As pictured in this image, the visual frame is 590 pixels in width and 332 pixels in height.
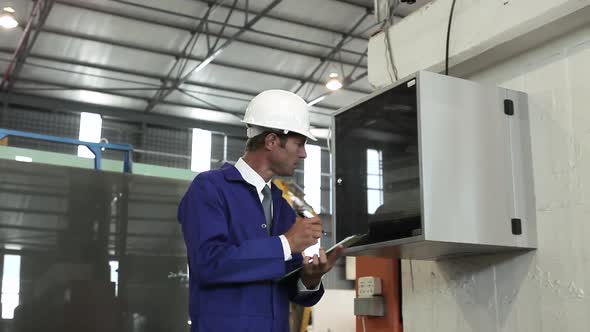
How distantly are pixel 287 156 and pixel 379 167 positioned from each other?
568mm

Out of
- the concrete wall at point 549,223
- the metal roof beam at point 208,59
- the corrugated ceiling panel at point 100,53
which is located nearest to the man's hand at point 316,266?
the concrete wall at point 549,223

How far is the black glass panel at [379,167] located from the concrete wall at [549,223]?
435 millimetres

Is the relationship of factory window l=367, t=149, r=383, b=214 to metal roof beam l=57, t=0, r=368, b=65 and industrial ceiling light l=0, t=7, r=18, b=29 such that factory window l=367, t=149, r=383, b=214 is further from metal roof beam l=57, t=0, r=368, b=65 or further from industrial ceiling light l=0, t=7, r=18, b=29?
metal roof beam l=57, t=0, r=368, b=65

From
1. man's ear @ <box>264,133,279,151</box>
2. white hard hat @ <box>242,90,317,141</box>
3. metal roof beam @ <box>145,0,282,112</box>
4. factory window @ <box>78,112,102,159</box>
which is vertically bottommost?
man's ear @ <box>264,133,279,151</box>

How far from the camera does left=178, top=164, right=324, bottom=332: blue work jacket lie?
6.64ft

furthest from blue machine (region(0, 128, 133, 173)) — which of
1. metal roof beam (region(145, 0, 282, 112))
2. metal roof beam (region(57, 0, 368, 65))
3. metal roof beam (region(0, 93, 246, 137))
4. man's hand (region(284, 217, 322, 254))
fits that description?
metal roof beam (region(0, 93, 246, 137))

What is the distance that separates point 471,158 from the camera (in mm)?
2354

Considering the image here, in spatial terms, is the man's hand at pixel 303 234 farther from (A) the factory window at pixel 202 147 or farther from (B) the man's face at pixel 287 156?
(A) the factory window at pixel 202 147

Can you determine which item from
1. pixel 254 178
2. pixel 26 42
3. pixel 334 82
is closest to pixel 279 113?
pixel 254 178

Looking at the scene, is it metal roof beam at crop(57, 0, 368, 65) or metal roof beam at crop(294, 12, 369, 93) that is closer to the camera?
metal roof beam at crop(57, 0, 368, 65)

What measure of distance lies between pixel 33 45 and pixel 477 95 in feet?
32.8

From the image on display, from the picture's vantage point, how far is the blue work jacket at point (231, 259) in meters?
2.03

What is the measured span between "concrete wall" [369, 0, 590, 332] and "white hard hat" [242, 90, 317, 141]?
0.91 metres

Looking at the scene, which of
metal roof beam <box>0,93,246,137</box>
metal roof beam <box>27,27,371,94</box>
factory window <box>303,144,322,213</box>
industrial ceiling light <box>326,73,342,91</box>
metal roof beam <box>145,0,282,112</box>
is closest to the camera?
metal roof beam <box>145,0,282,112</box>
